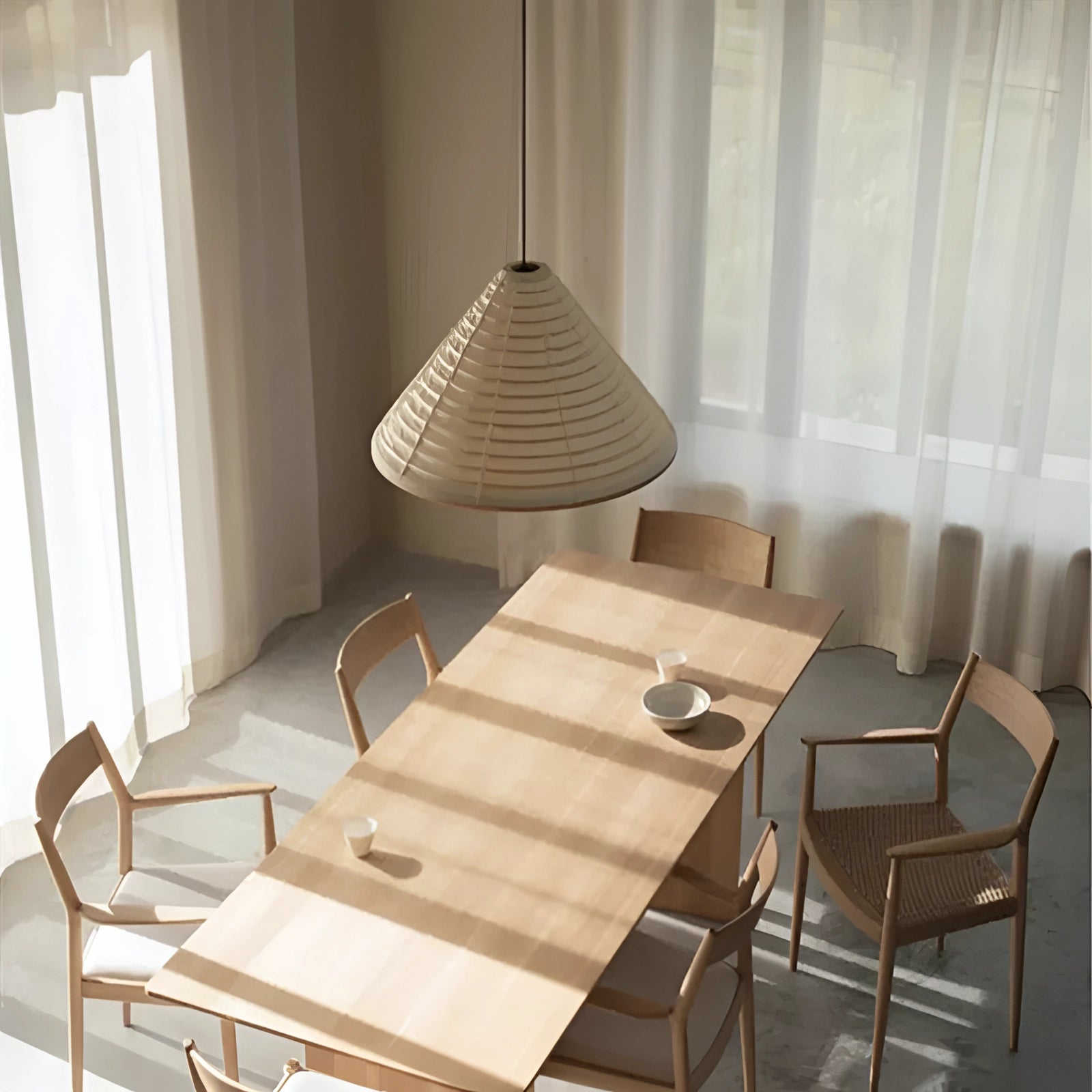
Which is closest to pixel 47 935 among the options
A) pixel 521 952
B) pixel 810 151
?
pixel 521 952

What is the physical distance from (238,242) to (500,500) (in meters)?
2.77

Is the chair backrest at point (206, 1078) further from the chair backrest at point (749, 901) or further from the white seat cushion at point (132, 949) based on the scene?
the chair backrest at point (749, 901)

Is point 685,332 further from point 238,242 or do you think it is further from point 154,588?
point 154,588

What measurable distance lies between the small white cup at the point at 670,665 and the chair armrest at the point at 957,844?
668mm

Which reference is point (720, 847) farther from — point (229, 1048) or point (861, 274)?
point (861, 274)

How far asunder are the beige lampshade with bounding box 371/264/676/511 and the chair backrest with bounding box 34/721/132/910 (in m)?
1.29

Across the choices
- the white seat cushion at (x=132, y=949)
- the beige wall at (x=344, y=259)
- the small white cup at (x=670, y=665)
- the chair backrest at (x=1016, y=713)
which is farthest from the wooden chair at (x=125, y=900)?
the beige wall at (x=344, y=259)

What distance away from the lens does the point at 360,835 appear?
9.91 ft

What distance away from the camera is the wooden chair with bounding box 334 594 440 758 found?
363 cm

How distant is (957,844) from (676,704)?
71cm

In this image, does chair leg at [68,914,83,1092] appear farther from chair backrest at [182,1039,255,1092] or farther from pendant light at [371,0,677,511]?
pendant light at [371,0,677,511]

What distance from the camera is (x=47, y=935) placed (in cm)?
395

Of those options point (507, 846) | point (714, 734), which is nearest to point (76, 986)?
point (507, 846)

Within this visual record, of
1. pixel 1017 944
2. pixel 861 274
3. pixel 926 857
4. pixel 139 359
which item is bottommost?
pixel 1017 944
